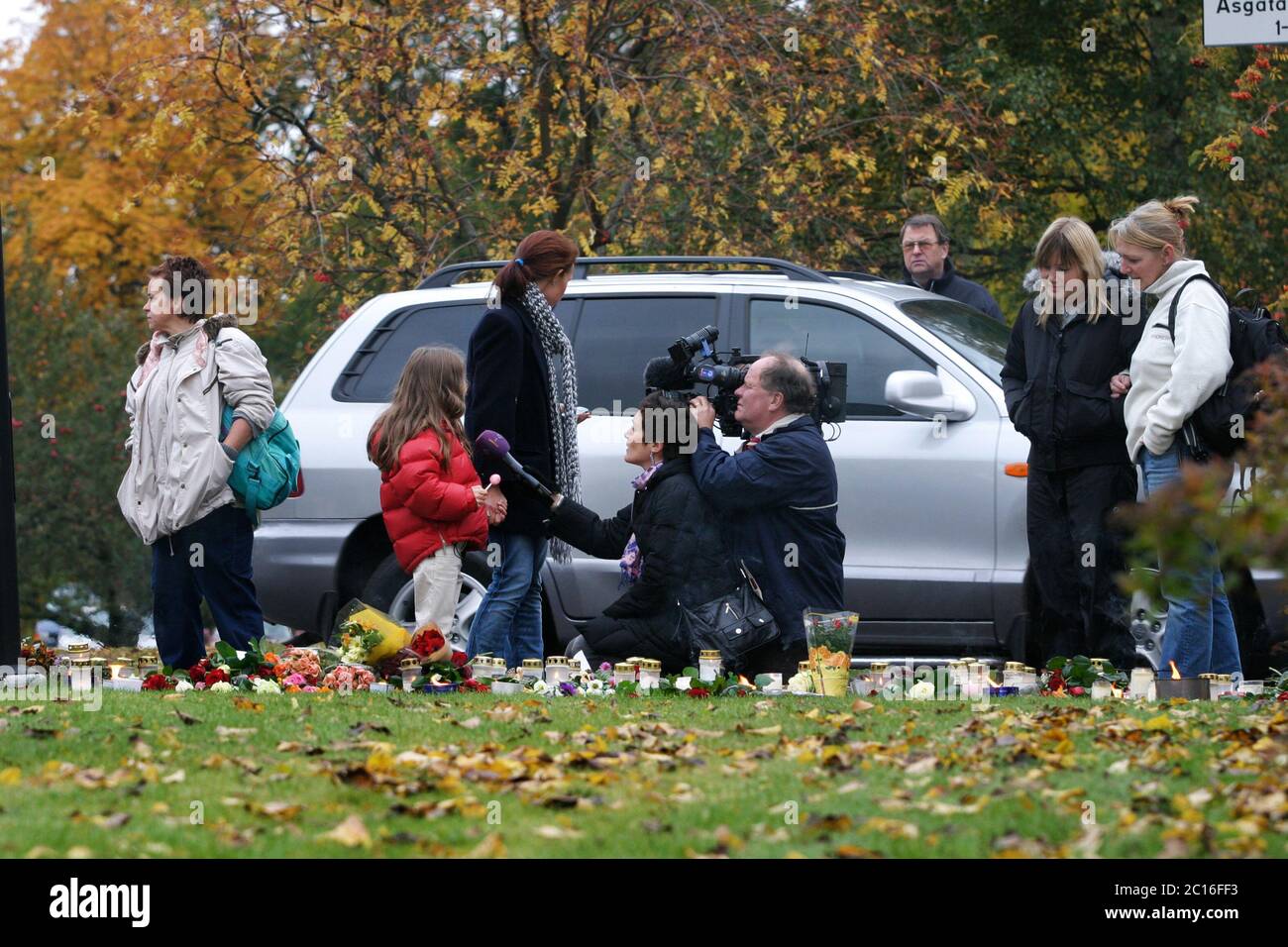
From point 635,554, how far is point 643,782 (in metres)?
2.97

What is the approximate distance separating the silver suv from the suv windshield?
1 centimetres

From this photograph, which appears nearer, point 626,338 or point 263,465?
point 263,465

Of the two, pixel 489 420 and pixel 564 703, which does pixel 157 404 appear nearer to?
pixel 489 420

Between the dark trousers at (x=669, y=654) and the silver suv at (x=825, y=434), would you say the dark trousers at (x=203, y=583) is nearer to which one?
the silver suv at (x=825, y=434)

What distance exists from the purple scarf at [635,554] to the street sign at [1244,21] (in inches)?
109

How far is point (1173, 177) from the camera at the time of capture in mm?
16875

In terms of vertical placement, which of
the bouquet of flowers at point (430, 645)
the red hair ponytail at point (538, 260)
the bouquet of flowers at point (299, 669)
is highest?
the red hair ponytail at point (538, 260)

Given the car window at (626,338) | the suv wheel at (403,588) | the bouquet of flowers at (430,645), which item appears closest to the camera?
the bouquet of flowers at (430,645)

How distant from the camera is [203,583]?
7.94m

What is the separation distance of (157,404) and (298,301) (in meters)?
9.64

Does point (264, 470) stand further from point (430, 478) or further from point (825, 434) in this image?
point (825, 434)

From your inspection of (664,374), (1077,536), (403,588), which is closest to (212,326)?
(403,588)

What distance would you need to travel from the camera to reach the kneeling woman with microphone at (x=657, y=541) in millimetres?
7664

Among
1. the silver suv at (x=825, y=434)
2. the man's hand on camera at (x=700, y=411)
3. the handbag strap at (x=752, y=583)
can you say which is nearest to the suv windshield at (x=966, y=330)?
the silver suv at (x=825, y=434)
